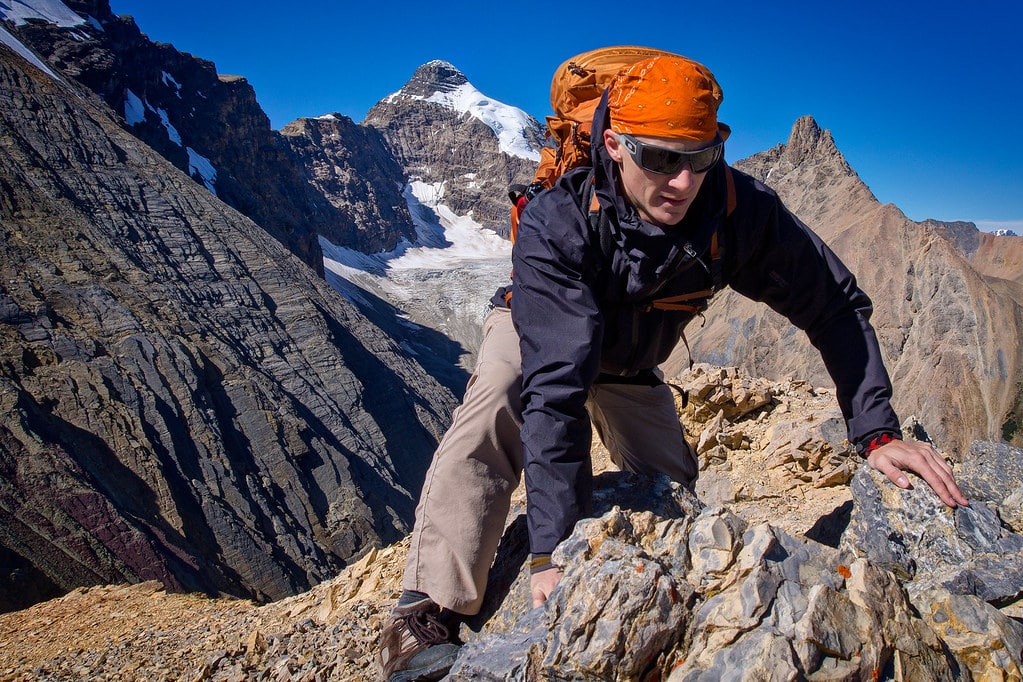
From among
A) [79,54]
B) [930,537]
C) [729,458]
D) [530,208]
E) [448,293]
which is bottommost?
[729,458]

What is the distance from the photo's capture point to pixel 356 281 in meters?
94.8

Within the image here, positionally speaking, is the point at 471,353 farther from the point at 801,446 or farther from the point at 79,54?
the point at 801,446

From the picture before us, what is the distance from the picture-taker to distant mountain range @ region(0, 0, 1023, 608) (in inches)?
734

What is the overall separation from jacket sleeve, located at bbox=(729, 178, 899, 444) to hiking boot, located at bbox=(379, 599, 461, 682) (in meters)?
2.06

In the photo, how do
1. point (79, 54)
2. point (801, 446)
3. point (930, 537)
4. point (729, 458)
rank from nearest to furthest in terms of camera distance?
point (930, 537) < point (801, 446) < point (729, 458) < point (79, 54)

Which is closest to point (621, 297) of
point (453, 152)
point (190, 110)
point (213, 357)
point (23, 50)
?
point (213, 357)

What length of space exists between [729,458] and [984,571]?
5433 mm

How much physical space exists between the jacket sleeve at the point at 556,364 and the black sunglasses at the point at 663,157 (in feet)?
1.12

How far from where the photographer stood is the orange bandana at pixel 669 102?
2689 mm

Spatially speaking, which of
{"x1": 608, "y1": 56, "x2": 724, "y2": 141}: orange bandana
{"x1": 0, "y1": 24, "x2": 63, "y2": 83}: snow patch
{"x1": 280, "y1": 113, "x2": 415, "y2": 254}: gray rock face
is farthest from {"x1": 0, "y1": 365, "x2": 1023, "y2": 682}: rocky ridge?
{"x1": 280, "y1": 113, "x2": 415, "y2": 254}: gray rock face

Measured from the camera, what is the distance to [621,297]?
118 inches

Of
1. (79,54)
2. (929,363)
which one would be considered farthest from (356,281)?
(929,363)

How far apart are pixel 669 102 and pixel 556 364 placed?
1.13 meters

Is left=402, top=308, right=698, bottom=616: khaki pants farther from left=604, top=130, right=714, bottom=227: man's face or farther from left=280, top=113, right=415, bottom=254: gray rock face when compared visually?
left=280, top=113, right=415, bottom=254: gray rock face
